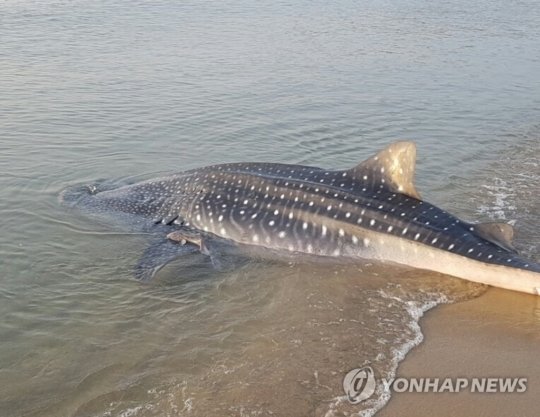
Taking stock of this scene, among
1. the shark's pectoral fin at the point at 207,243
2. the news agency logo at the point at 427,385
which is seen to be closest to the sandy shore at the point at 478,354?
the news agency logo at the point at 427,385

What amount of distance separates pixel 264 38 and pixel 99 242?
1599 cm

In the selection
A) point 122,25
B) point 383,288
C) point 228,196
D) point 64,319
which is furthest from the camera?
point 122,25

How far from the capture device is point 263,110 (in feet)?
47.0

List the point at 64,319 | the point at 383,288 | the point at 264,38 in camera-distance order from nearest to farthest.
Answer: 1. the point at 64,319
2. the point at 383,288
3. the point at 264,38

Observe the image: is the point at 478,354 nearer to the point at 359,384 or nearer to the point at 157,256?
the point at 359,384

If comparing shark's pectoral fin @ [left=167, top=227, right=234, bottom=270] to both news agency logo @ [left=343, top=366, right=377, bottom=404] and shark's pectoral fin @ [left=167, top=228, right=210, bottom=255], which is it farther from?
news agency logo @ [left=343, top=366, right=377, bottom=404]

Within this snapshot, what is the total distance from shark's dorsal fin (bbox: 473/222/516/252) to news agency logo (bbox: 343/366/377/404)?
2371 millimetres

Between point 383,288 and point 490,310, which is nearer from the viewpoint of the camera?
point 490,310

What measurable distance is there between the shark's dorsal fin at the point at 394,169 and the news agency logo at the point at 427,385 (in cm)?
287

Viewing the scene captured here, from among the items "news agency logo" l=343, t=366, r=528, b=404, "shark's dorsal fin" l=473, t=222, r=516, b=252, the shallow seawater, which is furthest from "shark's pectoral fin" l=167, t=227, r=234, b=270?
"shark's dorsal fin" l=473, t=222, r=516, b=252

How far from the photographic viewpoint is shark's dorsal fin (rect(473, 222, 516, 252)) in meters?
6.96

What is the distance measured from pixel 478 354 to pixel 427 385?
2.54ft

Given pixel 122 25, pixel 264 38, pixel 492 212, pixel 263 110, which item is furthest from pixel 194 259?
pixel 122 25

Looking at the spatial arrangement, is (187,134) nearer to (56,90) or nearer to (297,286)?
(56,90)
